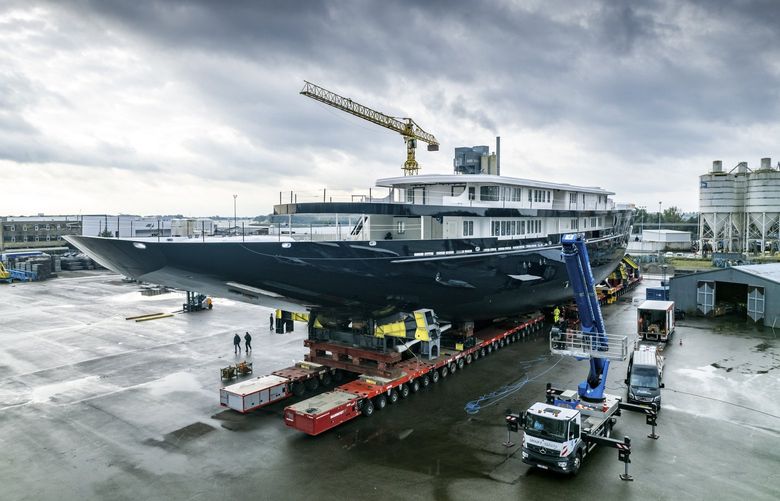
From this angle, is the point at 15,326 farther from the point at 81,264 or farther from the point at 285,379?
the point at 81,264

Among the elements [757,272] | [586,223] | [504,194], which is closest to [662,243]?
[757,272]

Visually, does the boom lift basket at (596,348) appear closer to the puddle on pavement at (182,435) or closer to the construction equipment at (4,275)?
the puddle on pavement at (182,435)

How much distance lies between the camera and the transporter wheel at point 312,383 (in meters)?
17.4

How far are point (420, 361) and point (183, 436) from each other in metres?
8.20

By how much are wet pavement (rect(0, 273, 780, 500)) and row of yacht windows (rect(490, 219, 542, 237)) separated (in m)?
5.53

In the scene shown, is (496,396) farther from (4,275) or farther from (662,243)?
(662,243)

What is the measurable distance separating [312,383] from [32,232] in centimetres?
7885

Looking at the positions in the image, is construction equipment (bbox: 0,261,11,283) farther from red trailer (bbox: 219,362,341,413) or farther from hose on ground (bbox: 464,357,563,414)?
hose on ground (bbox: 464,357,563,414)

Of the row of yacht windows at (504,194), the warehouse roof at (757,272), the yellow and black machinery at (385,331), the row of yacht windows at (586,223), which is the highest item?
the row of yacht windows at (504,194)

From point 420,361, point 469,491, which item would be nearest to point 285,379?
point 420,361

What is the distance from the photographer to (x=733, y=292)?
32.2 m

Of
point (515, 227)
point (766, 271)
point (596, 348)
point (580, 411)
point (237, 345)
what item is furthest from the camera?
point (766, 271)

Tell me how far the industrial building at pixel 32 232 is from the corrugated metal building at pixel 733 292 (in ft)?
242

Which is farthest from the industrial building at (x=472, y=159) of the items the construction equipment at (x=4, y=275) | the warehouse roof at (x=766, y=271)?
the construction equipment at (x=4, y=275)
